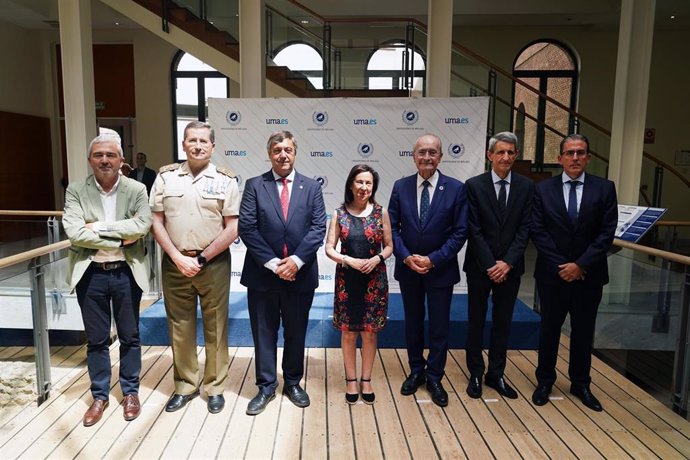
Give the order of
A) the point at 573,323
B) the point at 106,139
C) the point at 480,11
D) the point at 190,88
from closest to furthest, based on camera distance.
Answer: the point at 106,139 → the point at 573,323 → the point at 480,11 → the point at 190,88

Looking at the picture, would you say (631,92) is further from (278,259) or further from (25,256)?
(25,256)

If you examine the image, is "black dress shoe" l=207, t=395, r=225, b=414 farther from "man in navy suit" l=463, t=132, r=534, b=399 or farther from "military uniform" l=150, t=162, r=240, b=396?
"man in navy suit" l=463, t=132, r=534, b=399

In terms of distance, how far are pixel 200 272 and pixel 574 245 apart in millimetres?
2306

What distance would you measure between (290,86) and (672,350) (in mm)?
5383

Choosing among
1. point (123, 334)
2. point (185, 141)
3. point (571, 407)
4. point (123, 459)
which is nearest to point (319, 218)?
point (185, 141)

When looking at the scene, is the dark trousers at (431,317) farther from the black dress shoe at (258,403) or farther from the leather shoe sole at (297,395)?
the black dress shoe at (258,403)

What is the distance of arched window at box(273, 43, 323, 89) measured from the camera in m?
6.77

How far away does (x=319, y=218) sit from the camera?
2963 mm

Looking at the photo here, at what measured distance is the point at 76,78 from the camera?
17.6 feet

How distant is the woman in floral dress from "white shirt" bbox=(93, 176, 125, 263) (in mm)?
1233

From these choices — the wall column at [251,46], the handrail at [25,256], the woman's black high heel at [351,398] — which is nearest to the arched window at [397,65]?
the wall column at [251,46]

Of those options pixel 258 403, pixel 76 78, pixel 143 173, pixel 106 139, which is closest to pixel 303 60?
pixel 76 78

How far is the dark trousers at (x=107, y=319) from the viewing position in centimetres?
276

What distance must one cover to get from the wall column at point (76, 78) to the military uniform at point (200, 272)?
3.25m
